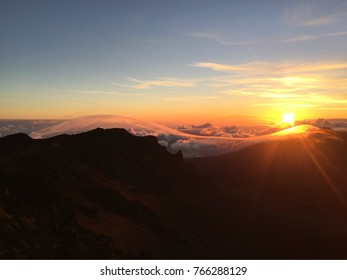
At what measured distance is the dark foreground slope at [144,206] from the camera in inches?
1363

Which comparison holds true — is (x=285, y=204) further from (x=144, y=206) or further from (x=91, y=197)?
(x=91, y=197)

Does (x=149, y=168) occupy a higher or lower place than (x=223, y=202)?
higher

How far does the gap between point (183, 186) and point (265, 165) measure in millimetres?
83279

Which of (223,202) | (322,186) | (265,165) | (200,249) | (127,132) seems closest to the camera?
(200,249)

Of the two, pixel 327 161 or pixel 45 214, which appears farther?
pixel 327 161

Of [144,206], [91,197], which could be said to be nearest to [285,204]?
[144,206]

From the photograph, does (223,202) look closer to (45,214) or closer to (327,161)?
(45,214)

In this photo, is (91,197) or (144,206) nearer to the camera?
(91,197)

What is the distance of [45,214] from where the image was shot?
3512 centimetres

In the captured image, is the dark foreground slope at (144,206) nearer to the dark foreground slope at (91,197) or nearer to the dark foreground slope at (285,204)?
the dark foreground slope at (91,197)

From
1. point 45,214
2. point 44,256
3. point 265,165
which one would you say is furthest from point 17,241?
point 265,165

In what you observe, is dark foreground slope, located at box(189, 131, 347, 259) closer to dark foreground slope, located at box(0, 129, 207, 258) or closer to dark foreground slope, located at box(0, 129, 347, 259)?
dark foreground slope, located at box(0, 129, 347, 259)

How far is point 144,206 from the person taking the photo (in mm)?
71688

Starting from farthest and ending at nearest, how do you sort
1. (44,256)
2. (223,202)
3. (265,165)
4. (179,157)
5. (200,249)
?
1. (265,165)
2. (179,157)
3. (223,202)
4. (200,249)
5. (44,256)
